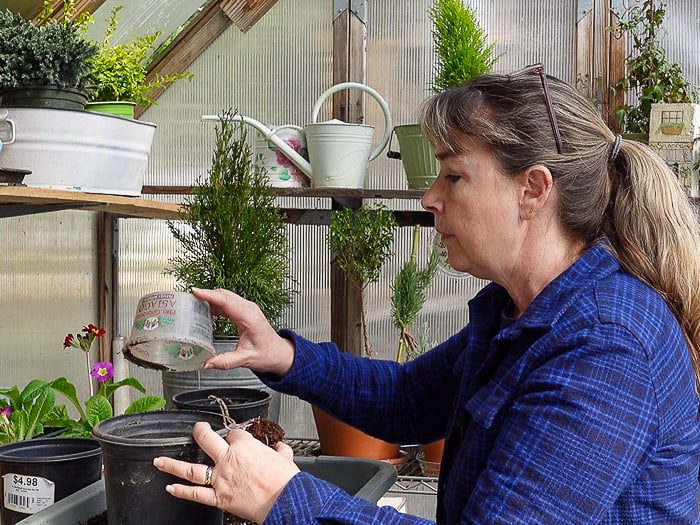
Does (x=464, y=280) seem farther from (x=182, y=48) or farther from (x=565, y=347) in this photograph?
(x=565, y=347)

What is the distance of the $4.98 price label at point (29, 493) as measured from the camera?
50.2 inches

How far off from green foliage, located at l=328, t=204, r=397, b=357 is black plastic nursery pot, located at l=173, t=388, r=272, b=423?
975 mm

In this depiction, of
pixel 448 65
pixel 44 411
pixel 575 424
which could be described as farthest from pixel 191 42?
pixel 575 424

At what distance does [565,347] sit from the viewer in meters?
1.03

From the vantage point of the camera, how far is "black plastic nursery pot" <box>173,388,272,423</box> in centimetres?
134

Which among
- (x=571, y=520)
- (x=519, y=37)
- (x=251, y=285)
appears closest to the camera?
(x=571, y=520)

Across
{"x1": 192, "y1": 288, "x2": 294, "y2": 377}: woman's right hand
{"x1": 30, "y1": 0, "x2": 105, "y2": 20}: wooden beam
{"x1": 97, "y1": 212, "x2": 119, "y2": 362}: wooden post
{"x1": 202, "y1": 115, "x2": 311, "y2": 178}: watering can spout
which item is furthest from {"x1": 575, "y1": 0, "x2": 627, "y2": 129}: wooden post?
→ {"x1": 192, "y1": 288, "x2": 294, "y2": 377}: woman's right hand

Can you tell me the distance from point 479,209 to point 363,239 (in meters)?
1.28

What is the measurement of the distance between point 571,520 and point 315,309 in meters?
1.94

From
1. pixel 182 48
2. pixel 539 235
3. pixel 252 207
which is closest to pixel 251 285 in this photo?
pixel 252 207

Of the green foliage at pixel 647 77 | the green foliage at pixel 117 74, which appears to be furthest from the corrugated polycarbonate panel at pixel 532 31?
the green foliage at pixel 117 74

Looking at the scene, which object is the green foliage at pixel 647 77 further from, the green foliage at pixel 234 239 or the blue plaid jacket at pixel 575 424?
the blue plaid jacket at pixel 575 424

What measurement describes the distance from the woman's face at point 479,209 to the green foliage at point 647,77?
1549 millimetres

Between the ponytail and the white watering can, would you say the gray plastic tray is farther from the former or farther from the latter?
the white watering can
